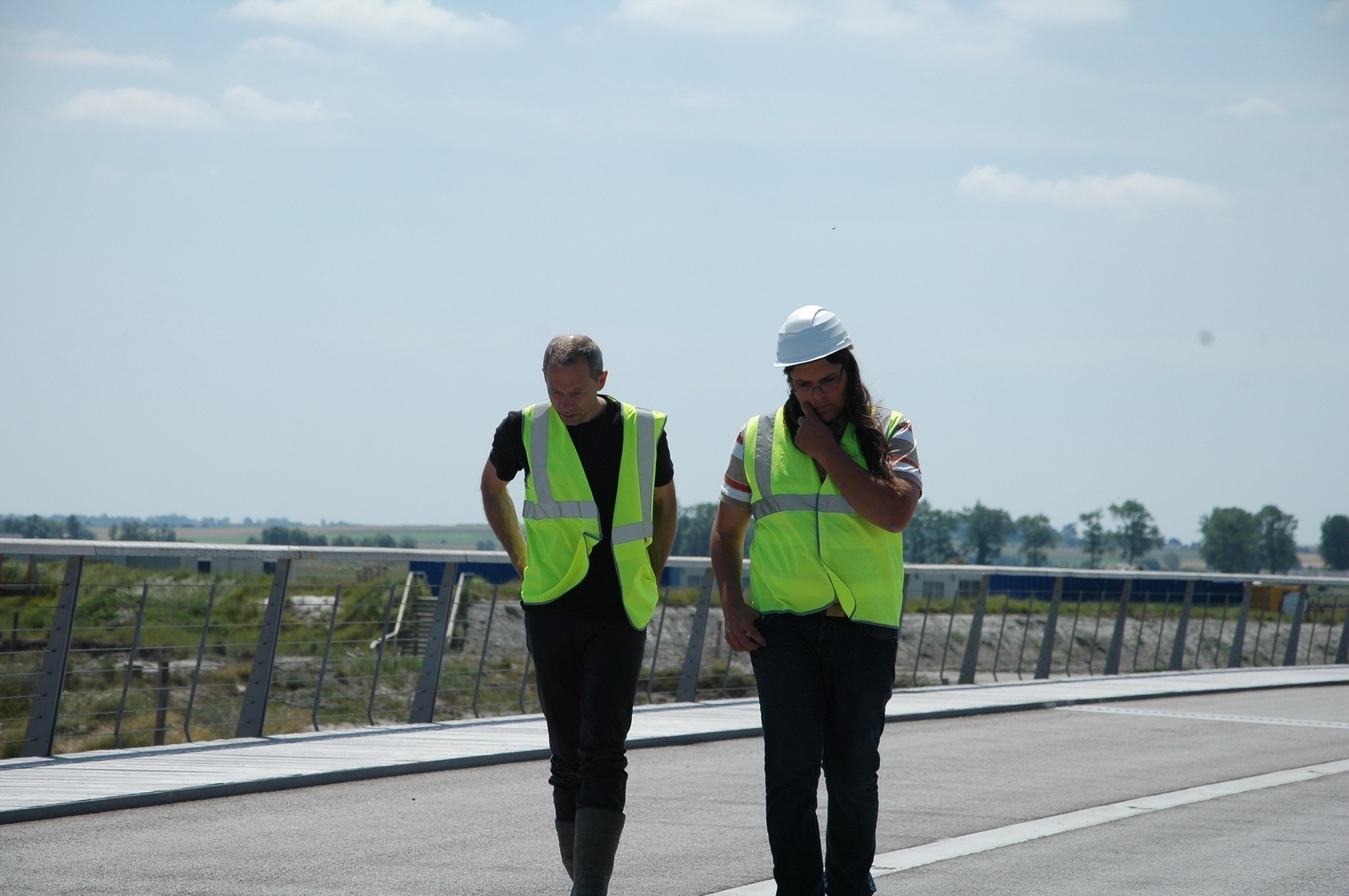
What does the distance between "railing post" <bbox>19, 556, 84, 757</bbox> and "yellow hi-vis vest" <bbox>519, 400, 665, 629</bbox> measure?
Answer: 437 centimetres

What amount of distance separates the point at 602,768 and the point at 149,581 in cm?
544

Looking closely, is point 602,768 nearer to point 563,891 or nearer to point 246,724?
point 563,891

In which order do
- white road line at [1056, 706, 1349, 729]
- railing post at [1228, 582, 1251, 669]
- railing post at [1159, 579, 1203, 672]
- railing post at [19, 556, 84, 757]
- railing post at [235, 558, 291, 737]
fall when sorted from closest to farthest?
1. railing post at [19, 556, 84, 757]
2. railing post at [235, 558, 291, 737]
3. white road line at [1056, 706, 1349, 729]
4. railing post at [1159, 579, 1203, 672]
5. railing post at [1228, 582, 1251, 669]

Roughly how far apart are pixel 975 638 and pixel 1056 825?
9.57 m

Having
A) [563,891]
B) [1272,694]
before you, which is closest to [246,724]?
[563,891]

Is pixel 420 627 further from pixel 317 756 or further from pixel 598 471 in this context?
pixel 598 471

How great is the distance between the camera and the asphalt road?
5.82 metres

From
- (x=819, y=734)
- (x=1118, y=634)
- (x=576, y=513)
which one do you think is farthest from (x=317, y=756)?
(x=1118, y=634)

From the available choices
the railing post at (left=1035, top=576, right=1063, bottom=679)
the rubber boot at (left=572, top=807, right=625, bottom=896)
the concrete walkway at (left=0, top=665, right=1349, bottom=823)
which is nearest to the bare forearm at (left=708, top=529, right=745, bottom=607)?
the rubber boot at (left=572, top=807, right=625, bottom=896)

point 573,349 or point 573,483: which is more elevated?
point 573,349

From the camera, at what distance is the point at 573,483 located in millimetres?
5148

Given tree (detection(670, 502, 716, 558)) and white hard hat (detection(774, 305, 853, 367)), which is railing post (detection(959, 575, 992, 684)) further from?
tree (detection(670, 502, 716, 558))

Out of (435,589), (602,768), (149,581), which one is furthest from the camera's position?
(435,589)

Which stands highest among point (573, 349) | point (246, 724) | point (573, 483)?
point (573, 349)
